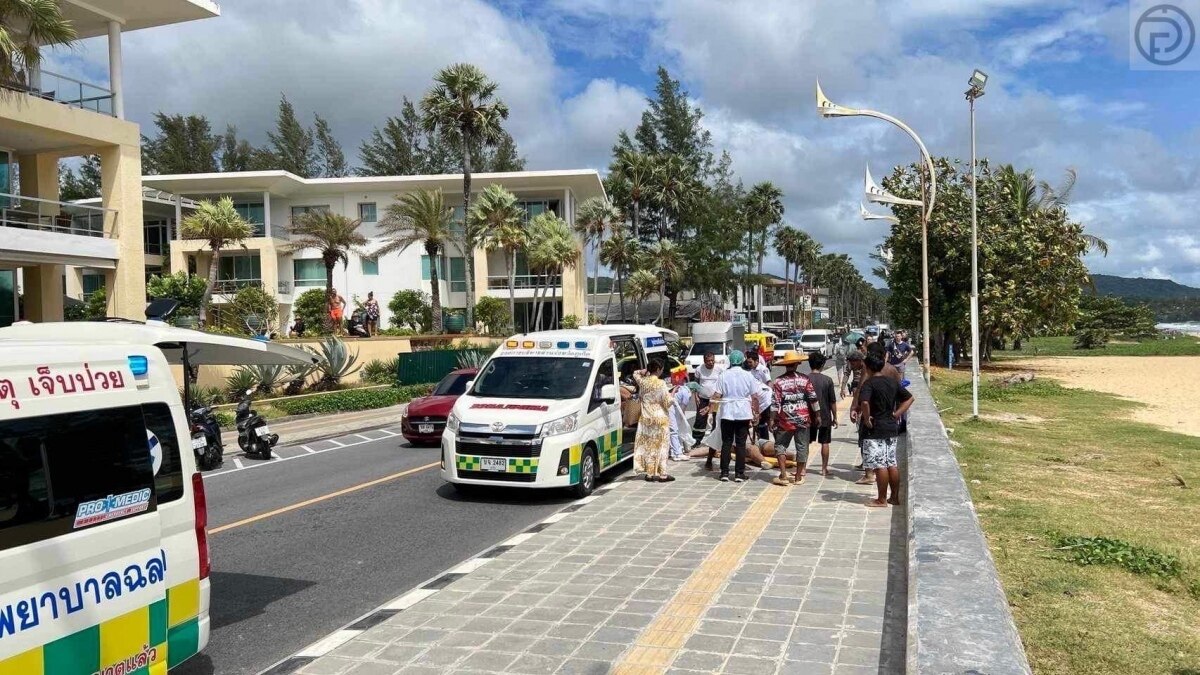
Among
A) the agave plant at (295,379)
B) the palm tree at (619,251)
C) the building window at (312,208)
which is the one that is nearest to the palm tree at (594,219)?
the palm tree at (619,251)

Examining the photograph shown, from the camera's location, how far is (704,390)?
1348 centimetres

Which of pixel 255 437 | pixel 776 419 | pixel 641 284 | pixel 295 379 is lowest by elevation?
pixel 255 437

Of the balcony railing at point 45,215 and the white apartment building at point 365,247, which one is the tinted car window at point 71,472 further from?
the white apartment building at point 365,247

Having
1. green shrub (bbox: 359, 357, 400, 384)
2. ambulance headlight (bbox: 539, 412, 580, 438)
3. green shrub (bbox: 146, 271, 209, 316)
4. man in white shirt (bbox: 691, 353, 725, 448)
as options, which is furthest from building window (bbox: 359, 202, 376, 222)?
ambulance headlight (bbox: 539, 412, 580, 438)

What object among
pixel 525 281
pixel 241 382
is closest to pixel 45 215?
pixel 241 382

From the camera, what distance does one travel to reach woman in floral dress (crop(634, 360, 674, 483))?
11492mm

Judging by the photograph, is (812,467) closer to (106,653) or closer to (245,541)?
(245,541)

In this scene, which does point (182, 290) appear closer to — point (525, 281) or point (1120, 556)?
point (525, 281)

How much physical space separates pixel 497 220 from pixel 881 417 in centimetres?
3300

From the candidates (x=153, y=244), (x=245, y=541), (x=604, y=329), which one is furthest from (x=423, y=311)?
(x=245, y=541)

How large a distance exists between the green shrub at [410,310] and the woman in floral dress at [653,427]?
1256 inches

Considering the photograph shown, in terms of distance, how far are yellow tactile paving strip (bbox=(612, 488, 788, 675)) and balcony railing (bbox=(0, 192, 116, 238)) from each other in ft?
60.9

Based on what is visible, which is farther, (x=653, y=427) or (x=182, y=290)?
(x=182, y=290)

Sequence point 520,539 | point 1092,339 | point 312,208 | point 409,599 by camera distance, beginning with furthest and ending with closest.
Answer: point 1092,339 < point 312,208 < point 520,539 < point 409,599
